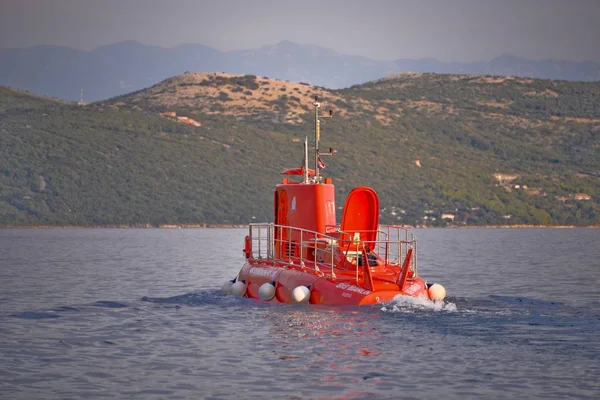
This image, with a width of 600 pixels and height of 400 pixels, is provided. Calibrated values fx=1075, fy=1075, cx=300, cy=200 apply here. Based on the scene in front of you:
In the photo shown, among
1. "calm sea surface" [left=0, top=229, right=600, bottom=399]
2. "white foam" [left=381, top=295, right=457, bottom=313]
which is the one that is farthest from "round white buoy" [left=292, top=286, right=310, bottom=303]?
"white foam" [left=381, top=295, right=457, bottom=313]

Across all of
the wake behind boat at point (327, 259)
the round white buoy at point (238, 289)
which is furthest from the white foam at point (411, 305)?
the round white buoy at point (238, 289)

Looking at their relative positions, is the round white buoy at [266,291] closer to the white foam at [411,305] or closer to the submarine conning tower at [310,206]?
the submarine conning tower at [310,206]

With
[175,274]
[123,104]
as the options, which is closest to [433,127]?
[123,104]

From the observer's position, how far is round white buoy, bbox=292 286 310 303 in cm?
2883

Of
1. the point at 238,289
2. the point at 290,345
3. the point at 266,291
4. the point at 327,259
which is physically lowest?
the point at 290,345

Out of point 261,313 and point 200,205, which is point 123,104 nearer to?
point 200,205

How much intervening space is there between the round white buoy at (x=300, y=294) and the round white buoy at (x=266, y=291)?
186 centimetres

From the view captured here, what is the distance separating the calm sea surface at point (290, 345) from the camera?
18.8 meters

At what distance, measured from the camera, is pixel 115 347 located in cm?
2311

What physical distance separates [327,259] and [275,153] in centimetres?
10963

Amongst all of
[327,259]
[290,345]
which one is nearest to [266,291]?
[327,259]

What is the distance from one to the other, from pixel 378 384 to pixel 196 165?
118812 millimetres

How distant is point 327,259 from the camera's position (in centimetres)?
3134

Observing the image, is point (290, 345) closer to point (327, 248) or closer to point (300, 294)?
point (300, 294)
